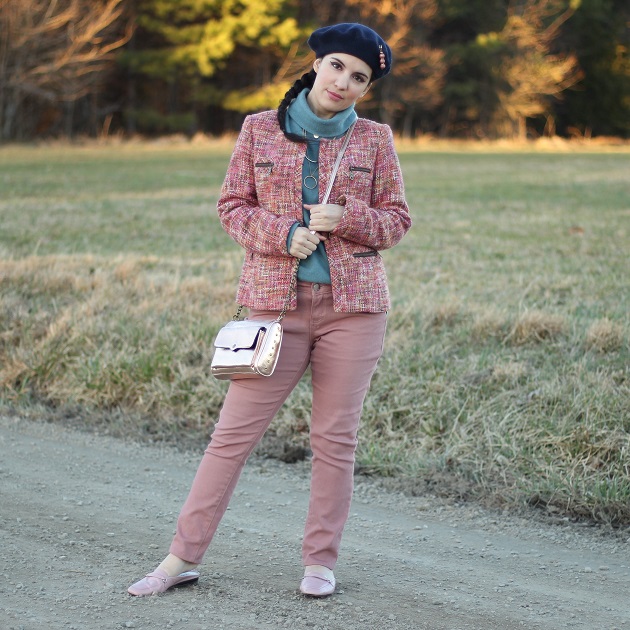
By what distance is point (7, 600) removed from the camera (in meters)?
3.35

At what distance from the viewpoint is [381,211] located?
11.2ft

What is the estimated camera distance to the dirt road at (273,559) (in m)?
3.30

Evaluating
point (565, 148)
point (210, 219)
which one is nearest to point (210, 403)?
point (210, 219)

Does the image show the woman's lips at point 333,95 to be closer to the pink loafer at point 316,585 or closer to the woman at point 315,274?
the woman at point 315,274

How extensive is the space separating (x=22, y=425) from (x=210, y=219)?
7393 mm

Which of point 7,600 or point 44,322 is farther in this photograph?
point 44,322

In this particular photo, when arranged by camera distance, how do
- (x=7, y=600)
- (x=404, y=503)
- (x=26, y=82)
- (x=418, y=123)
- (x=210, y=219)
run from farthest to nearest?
(x=418, y=123) → (x=26, y=82) → (x=210, y=219) → (x=404, y=503) → (x=7, y=600)

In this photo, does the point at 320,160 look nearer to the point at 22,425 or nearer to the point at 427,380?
the point at 427,380

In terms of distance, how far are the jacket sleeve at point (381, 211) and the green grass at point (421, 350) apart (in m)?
1.77

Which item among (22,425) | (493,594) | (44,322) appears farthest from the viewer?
(44,322)

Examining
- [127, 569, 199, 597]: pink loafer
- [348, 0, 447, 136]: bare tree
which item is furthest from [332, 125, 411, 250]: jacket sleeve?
[348, 0, 447, 136]: bare tree

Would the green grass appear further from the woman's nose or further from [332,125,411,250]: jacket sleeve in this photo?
the woman's nose

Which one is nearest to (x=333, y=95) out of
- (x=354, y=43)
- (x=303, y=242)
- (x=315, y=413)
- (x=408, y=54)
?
(x=354, y=43)

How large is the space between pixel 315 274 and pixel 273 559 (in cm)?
116
